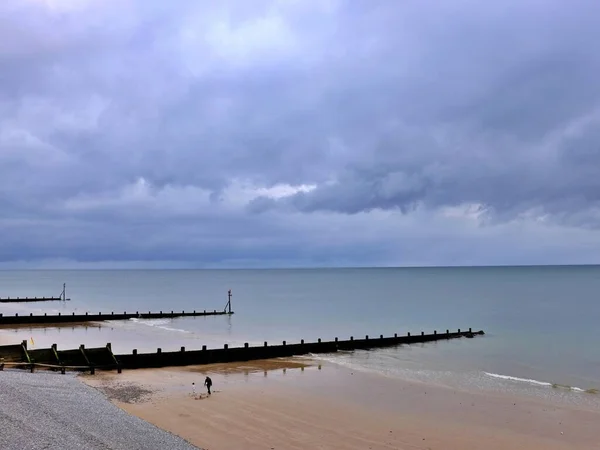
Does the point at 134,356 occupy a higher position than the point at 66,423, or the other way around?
the point at 134,356

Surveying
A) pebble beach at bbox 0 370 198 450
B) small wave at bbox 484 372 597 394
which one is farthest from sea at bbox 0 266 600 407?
pebble beach at bbox 0 370 198 450

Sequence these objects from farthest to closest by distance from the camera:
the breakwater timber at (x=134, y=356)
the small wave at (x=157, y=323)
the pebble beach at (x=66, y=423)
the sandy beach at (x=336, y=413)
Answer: the small wave at (x=157, y=323) → the breakwater timber at (x=134, y=356) → the sandy beach at (x=336, y=413) → the pebble beach at (x=66, y=423)

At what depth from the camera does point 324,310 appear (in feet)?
331

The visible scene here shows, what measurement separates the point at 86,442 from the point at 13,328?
51.8m

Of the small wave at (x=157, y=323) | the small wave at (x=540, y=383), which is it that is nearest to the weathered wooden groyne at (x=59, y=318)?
the small wave at (x=157, y=323)

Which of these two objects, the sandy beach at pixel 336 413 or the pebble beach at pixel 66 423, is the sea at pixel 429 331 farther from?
the pebble beach at pixel 66 423

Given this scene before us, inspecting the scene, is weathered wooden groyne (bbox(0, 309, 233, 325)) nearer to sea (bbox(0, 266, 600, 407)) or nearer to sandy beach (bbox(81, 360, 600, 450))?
sea (bbox(0, 266, 600, 407))

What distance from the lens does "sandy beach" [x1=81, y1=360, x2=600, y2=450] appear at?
23.1 meters

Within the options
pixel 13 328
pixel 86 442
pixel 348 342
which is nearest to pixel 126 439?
pixel 86 442

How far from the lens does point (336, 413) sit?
2755cm

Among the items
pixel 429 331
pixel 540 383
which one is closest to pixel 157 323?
pixel 429 331

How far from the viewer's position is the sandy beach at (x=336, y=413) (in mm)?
23094

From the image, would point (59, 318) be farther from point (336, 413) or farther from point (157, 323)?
point (336, 413)

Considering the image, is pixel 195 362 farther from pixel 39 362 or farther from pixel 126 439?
pixel 126 439
